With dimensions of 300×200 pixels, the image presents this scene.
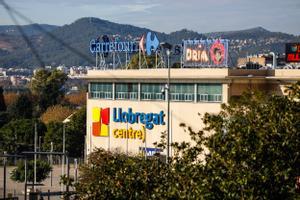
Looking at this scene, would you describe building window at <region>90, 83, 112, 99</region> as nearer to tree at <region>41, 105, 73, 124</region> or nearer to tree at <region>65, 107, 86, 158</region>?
tree at <region>65, 107, 86, 158</region>

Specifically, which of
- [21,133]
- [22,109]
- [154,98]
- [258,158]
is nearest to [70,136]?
[21,133]

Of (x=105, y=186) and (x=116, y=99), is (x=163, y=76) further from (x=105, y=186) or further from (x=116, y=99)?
(x=105, y=186)

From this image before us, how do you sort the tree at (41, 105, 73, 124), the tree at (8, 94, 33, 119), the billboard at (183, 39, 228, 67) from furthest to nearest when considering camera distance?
the tree at (8, 94, 33, 119)
the tree at (41, 105, 73, 124)
the billboard at (183, 39, 228, 67)

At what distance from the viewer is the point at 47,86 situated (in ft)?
561

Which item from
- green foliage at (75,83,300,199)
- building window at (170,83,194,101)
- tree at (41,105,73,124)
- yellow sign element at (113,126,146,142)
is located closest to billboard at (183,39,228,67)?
building window at (170,83,194,101)

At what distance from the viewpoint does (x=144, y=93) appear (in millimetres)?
83812

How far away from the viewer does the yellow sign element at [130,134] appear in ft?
275

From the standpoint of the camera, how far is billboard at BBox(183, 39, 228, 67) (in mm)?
77500

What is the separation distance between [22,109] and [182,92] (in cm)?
7967

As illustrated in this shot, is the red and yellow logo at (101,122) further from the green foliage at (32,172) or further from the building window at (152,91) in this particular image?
the green foliage at (32,172)

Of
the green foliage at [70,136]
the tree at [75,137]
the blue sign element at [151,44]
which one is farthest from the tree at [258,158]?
the tree at [75,137]

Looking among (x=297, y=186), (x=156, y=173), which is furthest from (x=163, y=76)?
(x=297, y=186)

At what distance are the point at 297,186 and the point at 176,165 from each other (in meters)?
4.67

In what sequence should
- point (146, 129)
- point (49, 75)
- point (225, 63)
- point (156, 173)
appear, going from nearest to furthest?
point (156, 173), point (225, 63), point (146, 129), point (49, 75)
